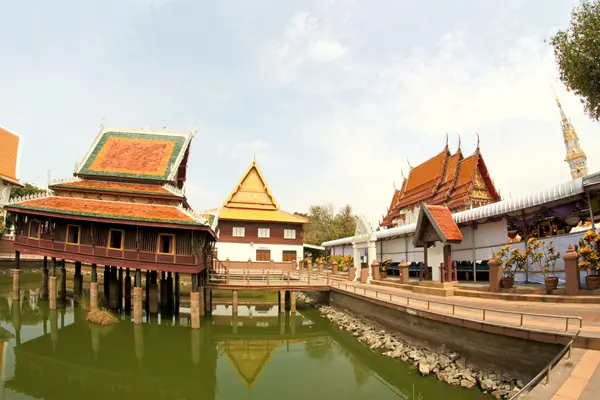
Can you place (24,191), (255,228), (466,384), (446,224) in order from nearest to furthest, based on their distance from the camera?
(466,384), (446,224), (255,228), (24,191)

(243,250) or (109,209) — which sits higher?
(109,209)

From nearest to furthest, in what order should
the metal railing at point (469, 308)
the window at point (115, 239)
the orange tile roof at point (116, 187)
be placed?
the metal railing at point (469, 308) → the window at point (115, 239) → the orange tile roof at point (116, 187)

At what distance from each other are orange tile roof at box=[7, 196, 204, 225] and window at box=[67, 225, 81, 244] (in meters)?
1.07

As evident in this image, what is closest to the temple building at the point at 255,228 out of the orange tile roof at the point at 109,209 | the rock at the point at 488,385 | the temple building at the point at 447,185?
the temple building at the point at 447,185

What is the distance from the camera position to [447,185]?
31703 millimetres

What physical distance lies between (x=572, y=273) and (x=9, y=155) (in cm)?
5088

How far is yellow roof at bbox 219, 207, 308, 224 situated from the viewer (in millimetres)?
36375

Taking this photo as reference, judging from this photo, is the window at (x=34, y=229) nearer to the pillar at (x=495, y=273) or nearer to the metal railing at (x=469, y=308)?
the metal railing at (x=469, y=308)

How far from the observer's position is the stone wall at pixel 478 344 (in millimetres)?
8633

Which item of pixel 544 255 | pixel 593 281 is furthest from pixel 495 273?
pixel 593 281

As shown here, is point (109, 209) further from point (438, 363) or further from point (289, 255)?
point (289, 255)

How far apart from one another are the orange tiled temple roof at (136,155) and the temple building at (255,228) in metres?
12.1

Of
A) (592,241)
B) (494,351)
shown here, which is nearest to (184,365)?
(494,351)

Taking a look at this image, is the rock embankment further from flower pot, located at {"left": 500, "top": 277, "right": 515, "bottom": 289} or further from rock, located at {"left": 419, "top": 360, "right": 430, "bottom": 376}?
flower pot, located at {"left": 500, "top": 277, "right": 515, "bottom": 289}
